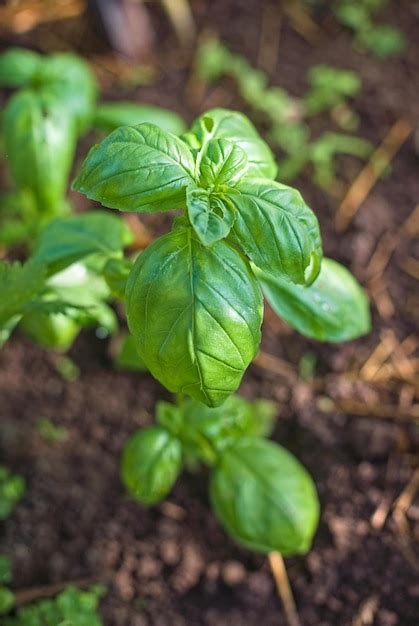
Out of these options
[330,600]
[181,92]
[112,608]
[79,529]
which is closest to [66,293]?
[79,529]

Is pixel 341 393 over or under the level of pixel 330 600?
over

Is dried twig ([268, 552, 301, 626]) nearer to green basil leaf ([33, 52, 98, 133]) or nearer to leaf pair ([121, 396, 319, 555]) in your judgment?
leaf pair ([121, 396, 319, 555])

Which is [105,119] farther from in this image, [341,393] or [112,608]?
[112,608]

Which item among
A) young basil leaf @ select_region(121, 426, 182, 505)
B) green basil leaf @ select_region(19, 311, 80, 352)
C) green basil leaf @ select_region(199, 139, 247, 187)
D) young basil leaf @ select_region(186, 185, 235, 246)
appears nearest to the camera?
young basil leaf @ select_region(186, 185, 235, 246)

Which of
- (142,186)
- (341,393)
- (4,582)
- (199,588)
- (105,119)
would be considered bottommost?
(4,582)

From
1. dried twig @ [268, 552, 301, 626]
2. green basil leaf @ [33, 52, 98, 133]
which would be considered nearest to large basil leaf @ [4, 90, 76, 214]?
green basil leaf @ [33, 52, 98, 133]

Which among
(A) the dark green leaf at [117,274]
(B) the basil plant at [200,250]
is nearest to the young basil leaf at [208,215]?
(B) the basil plant at [200,250]

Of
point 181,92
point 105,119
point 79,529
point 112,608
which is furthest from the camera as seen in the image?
point 181,92
